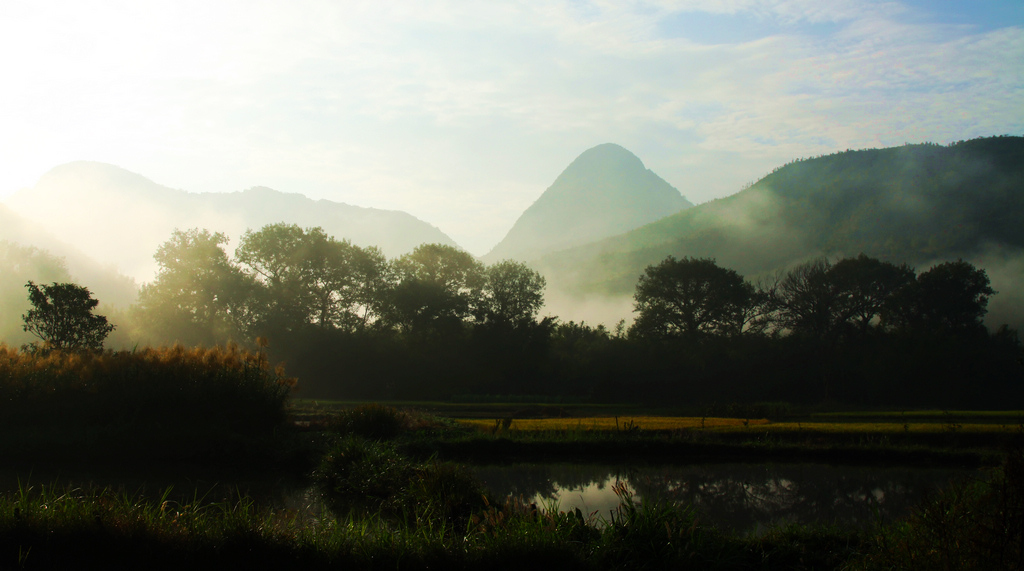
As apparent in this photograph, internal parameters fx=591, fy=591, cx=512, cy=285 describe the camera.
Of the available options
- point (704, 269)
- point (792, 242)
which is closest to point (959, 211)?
point (792, 242)

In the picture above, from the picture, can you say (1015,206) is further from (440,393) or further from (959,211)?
(440,393)

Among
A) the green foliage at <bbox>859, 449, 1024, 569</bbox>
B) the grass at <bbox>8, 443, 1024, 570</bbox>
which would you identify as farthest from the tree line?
the green foliage at <bbox>859, 449, 1024, 569</bbox>

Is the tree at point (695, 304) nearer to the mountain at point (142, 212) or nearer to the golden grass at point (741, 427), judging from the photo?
the golden grass at point (741, 427)

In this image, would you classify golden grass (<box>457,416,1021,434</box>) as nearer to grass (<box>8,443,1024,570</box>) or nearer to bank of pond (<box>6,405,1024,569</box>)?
bank of pond (<box>6,405,1024,569</box>)

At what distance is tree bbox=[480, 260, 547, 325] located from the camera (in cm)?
5579

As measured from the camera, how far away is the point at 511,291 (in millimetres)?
56656

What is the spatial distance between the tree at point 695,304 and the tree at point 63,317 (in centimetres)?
4166

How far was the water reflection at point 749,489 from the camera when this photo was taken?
12422 millimetres


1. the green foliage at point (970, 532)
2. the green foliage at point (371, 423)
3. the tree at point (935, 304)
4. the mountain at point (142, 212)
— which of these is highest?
the mountain at point (142, 212)

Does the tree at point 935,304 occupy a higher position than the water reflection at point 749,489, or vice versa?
the tree at point 935,304

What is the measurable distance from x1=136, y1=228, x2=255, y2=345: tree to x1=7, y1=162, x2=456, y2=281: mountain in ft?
248

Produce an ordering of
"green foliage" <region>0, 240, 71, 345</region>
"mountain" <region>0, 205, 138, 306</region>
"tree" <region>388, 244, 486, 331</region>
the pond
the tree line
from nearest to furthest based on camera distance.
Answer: the pond < the tree line < "tree" <region>388, 244, 486, 331</region> < "green foliage" <region>0, 240, 71, 345</region> < "mountain" <region>0, 205, 138, 306</region>

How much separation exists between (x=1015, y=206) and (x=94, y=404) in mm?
112985

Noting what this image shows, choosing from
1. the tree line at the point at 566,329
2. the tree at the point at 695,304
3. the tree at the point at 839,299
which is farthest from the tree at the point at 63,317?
the tree at the point at 839,299
